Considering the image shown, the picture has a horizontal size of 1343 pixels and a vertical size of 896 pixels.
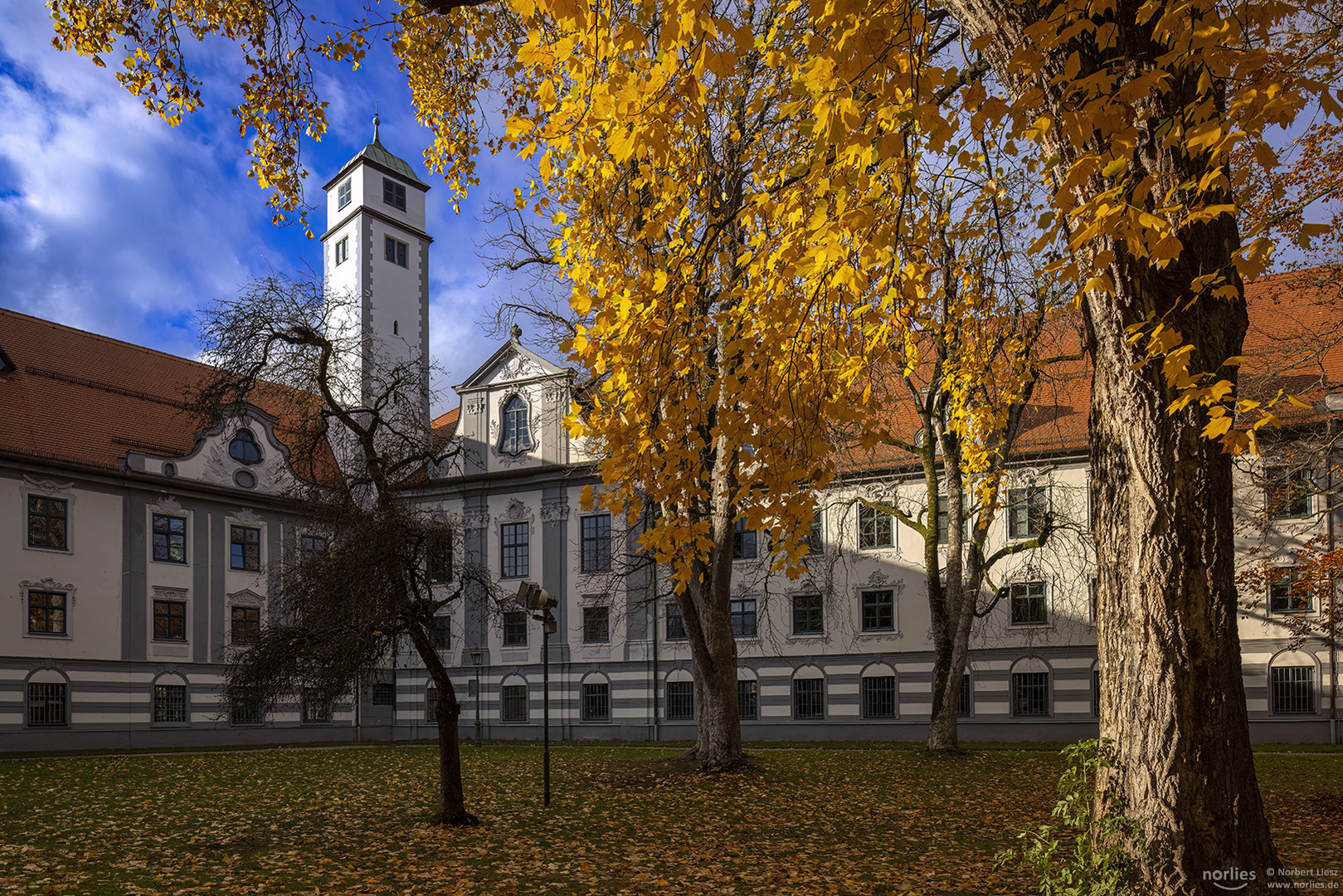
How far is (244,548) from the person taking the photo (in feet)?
118

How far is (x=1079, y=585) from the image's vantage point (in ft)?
96.5

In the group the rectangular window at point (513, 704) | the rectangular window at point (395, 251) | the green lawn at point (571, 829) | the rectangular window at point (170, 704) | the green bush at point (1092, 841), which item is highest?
the rectangular window at point (395, 251)

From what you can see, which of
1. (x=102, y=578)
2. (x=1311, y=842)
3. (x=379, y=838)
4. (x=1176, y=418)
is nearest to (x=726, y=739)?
(x=379, y=838)

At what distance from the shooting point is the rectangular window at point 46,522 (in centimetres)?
3022

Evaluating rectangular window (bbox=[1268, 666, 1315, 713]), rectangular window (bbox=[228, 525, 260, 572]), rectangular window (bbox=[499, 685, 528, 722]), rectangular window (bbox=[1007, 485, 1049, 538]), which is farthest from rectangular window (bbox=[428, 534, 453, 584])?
rectangular window (bbox=[228, 525, 260, 572])

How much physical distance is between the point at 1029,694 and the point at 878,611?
518 cm

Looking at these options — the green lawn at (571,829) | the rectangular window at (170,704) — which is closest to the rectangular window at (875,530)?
the green lawn at (571,829)

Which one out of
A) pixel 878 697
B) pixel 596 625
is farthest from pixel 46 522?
pixel 878 697

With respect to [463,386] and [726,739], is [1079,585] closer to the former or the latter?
[726,739]

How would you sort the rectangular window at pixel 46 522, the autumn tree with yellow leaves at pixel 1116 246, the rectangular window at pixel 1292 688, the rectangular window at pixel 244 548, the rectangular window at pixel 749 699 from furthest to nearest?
the rectangular window at pixel 244 548 < the rectangular window at pixel 749 699 < the rectangular window at pixel 46 522 < the rectangular window at pixel 1292 688 < the autumn tree with yellow leaves at pixel 1116 246

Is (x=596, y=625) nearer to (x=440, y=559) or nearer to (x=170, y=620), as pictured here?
(x=170, y=620)

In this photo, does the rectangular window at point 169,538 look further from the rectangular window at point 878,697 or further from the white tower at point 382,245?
the rectangular window at point 878,697

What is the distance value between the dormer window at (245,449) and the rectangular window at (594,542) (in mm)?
12305

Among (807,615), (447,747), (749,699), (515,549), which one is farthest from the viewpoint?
(515,549)
